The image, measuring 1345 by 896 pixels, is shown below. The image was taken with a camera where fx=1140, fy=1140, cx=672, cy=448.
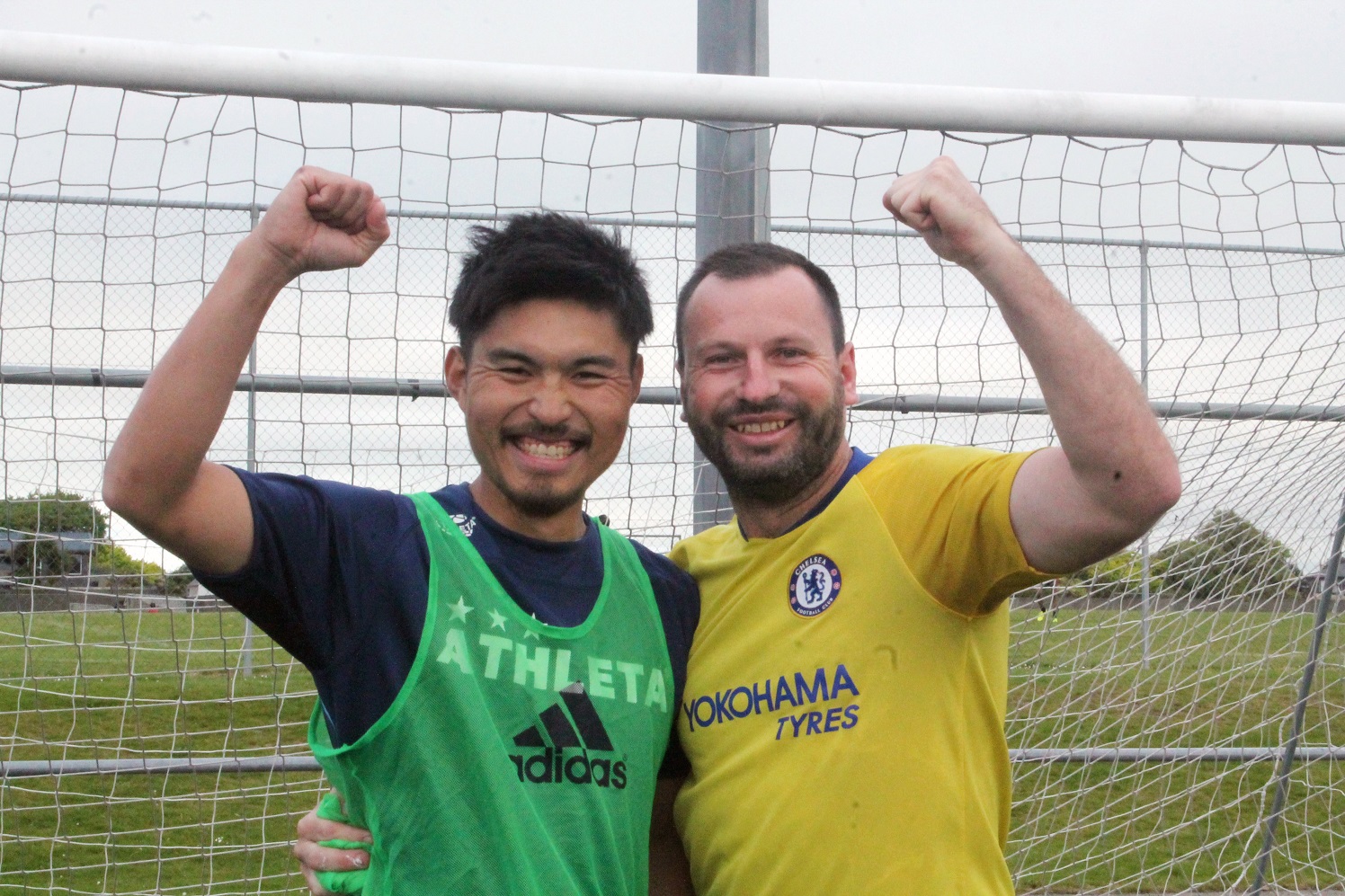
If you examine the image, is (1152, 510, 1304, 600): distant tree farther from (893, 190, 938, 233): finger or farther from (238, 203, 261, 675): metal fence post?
(238, 203, 261, 675): metal fence post

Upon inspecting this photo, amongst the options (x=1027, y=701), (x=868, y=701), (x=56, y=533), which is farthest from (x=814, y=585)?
(x=56, y=533)

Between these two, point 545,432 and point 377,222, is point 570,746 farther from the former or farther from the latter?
point 377,222

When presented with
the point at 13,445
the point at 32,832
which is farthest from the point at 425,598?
the point at 32,832

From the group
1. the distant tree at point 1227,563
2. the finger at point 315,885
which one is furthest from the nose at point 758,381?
the distant tree at point 1227,563

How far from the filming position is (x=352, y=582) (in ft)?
→ 5.69

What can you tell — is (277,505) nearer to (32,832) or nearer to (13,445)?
(13,445)

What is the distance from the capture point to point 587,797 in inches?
69.2

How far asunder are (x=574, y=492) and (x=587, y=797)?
0.49 meters

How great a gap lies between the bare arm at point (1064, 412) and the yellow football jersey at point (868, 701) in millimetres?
68

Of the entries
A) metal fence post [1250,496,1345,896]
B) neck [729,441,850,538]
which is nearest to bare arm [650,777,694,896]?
neck [729,441,850,538]

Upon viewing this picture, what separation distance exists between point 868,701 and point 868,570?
22 cm

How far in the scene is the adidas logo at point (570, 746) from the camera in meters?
1.74

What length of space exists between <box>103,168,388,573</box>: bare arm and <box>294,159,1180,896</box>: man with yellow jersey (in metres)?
0.75

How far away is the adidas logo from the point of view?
1739mm
